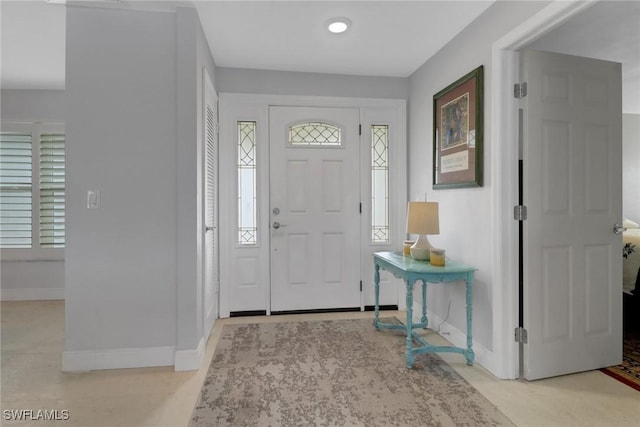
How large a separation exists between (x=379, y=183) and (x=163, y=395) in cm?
256

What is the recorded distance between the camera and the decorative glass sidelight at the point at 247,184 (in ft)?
11.3

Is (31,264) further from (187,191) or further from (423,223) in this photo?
(423,223)

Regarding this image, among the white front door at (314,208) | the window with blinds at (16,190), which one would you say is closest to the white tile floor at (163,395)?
the white front door at (314,208)

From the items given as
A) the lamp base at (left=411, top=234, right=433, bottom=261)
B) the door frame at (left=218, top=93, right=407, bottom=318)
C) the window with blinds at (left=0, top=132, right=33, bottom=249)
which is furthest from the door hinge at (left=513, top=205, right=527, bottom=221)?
the window with blinds at (left=0, top=132, right=33, bottom=249)

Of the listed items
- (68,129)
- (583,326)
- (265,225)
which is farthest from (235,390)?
(583,326)

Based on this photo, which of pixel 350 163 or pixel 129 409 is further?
pixel 350 163

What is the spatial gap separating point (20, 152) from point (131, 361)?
10.5 feet

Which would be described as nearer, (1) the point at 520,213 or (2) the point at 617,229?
(1) the point at 520,213

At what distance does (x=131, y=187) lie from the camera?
2361mm

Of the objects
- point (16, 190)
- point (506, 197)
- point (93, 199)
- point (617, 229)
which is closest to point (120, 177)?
point (93, 199)

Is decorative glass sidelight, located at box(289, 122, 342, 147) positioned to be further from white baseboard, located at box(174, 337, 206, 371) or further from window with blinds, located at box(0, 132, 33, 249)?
window with blinds, located at box(0, 132, 33, 249)

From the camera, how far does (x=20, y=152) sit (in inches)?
160

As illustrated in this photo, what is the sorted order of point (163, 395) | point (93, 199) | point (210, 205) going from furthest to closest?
point (210, 205)
point (93, 199)
point (163, 395)

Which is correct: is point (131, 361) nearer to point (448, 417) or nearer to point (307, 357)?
point (307, 357)
